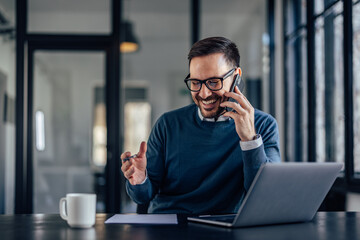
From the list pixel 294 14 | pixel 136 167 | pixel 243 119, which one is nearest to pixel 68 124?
pixel 294 14

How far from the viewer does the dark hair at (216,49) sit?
75.2 inches

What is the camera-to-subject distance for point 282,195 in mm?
1320

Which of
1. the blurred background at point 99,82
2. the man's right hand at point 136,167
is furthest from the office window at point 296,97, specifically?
Answer: the man's right hand at point 136,167

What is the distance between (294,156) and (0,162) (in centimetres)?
288

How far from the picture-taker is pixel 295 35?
447 centimetres

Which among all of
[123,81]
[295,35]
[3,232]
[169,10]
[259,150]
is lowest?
[3,232]

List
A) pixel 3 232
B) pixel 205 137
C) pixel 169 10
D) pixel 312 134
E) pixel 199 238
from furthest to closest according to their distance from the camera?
1. pixel 169 10
2. pixel 312 134
3. pixel 205 137
4. pixel 3 232
5. pixel 199 238

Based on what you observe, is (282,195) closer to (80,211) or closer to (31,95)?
(80,211)

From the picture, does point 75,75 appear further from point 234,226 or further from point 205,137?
point 234,226

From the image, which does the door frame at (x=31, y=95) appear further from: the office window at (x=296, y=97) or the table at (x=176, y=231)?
the table at (x=176, y=231)

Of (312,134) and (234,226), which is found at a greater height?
(312,134)

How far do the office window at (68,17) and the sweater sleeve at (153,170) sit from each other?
2.85 meters

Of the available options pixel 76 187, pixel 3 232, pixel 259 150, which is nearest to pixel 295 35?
pixel 76 187

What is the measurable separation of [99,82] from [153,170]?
2.85 meters
